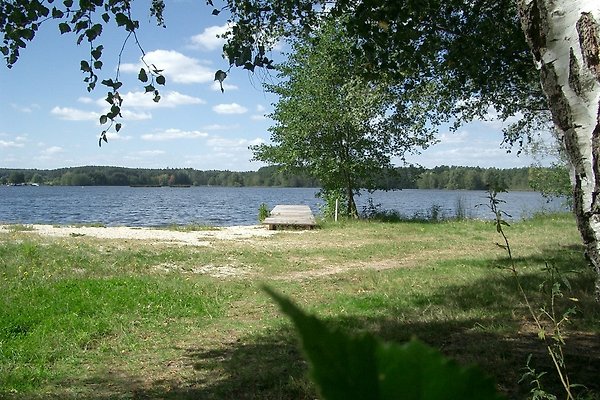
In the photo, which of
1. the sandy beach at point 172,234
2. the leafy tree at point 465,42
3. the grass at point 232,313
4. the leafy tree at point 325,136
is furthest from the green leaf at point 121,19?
the leafy tree at point 325,136

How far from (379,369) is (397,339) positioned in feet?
14.2

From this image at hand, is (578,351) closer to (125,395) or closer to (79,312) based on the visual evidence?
(125,395)

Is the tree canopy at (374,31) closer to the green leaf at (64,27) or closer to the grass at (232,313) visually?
the green leaf at (64,27)

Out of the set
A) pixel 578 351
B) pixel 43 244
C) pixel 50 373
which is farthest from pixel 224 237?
pixel 578 351

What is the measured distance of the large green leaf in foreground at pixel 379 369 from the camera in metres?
0.22

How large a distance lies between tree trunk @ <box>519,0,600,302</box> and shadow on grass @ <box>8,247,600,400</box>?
5.96 feet

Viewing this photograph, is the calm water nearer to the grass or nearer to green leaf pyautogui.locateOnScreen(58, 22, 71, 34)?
the grass

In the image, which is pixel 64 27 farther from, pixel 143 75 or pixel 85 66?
pixel 143 75

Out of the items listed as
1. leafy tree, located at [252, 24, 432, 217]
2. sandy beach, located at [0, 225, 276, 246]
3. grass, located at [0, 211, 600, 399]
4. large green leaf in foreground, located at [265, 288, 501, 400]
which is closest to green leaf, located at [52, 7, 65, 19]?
grass, located at [0, 211, 600, 399]

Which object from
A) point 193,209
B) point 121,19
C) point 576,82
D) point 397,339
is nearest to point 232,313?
point 397,339

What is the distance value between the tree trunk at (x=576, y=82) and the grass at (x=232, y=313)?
3.47 feet

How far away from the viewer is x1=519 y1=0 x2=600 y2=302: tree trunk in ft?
4.52

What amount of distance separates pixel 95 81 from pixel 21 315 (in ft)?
11.8

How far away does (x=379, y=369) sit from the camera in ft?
0.72
